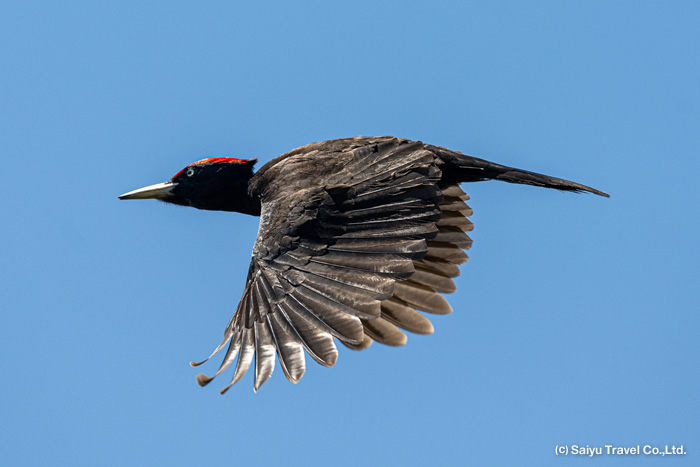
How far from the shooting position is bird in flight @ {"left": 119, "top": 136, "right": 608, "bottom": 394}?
5.14 m

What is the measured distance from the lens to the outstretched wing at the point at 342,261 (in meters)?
5.11

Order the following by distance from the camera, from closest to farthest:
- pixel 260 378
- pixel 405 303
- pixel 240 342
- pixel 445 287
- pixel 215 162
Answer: pixel 260 378
pixel 240 342
pixel 405 303
pixel 445 287
pixel 215 162

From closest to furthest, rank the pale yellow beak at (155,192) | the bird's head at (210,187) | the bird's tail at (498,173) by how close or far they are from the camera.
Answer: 1. the bird's tail at (498,173)
2. the bird's head at (210,187)
3. the pale yellow beak at (155,192)

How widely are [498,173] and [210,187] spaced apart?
8.73ft

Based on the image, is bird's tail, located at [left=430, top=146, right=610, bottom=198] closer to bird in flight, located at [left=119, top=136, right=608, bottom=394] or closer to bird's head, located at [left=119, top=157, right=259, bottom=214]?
bird in flight, located at [left=119, top=136, right=608, bottom=394]

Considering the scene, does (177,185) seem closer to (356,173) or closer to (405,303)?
(356,173)

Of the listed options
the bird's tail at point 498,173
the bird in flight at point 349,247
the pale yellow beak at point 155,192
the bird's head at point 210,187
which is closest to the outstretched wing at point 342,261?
the bird in flight at point 349,247

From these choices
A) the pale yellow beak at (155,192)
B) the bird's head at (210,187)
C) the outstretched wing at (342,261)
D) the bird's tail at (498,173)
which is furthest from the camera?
the pale yellow beak at (155,192)

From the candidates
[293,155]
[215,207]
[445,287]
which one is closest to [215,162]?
[215,207]

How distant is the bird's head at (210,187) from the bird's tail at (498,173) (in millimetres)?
1887

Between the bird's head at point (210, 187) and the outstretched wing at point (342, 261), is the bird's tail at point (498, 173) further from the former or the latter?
the bird's head at point (210, 187)

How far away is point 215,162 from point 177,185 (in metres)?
0.45

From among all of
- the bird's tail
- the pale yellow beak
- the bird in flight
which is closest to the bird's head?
the pale yellow beak

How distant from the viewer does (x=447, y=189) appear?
23.6ft
